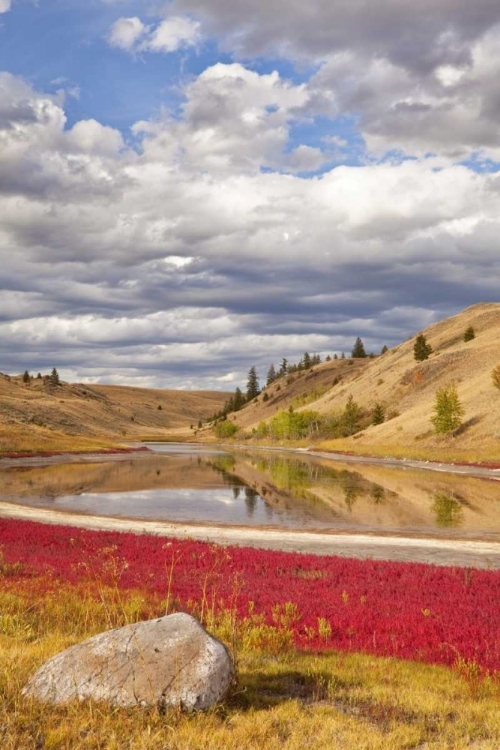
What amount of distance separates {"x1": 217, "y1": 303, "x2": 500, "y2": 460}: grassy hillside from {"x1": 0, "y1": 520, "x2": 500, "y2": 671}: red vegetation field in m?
63.0

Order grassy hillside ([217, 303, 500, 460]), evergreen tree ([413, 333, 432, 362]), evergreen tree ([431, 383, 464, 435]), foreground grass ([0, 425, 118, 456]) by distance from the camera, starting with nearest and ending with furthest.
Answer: evergreen tree ([431, 383, 464, 435]), grassy hillside ([217, 303, 500, 460]), foreground grass ([0, 425, 118, 456]), evergreen tree ([413, 333, 432, 362])

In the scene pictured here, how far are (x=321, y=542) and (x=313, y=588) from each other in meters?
10.5

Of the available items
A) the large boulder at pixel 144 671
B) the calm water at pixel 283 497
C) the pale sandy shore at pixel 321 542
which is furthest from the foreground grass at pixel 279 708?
the calm water at pixel 283 497

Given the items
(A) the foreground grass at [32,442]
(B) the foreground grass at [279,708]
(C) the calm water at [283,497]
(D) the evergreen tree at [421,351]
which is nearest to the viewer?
(B) the foreground grass at [279,708]

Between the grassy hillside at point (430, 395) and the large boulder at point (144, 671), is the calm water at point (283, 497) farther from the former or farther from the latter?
the large boulder at point (144, 671)

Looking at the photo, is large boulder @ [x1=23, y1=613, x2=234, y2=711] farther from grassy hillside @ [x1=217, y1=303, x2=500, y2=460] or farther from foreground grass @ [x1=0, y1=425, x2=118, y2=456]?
foreground grass @ [x1=0, y1=425, x2=118, y2=456]

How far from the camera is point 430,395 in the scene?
128 metres

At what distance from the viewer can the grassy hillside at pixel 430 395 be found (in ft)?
288

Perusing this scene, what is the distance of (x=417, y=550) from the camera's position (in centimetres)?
2528

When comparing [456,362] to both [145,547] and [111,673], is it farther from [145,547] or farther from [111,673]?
[111,673]

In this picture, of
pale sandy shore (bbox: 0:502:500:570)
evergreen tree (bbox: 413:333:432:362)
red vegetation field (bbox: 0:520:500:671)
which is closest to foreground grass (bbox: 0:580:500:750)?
red vegetation field (bbox: 0:520:500:671)

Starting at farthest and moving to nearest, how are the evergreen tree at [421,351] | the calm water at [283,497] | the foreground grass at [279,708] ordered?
the evergreen tree at [421,351], the calm water at [283,497], the foreground grass at [279,708]

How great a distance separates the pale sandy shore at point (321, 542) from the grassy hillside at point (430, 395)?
5383 centimetres

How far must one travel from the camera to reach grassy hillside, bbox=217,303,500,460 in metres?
87.8
